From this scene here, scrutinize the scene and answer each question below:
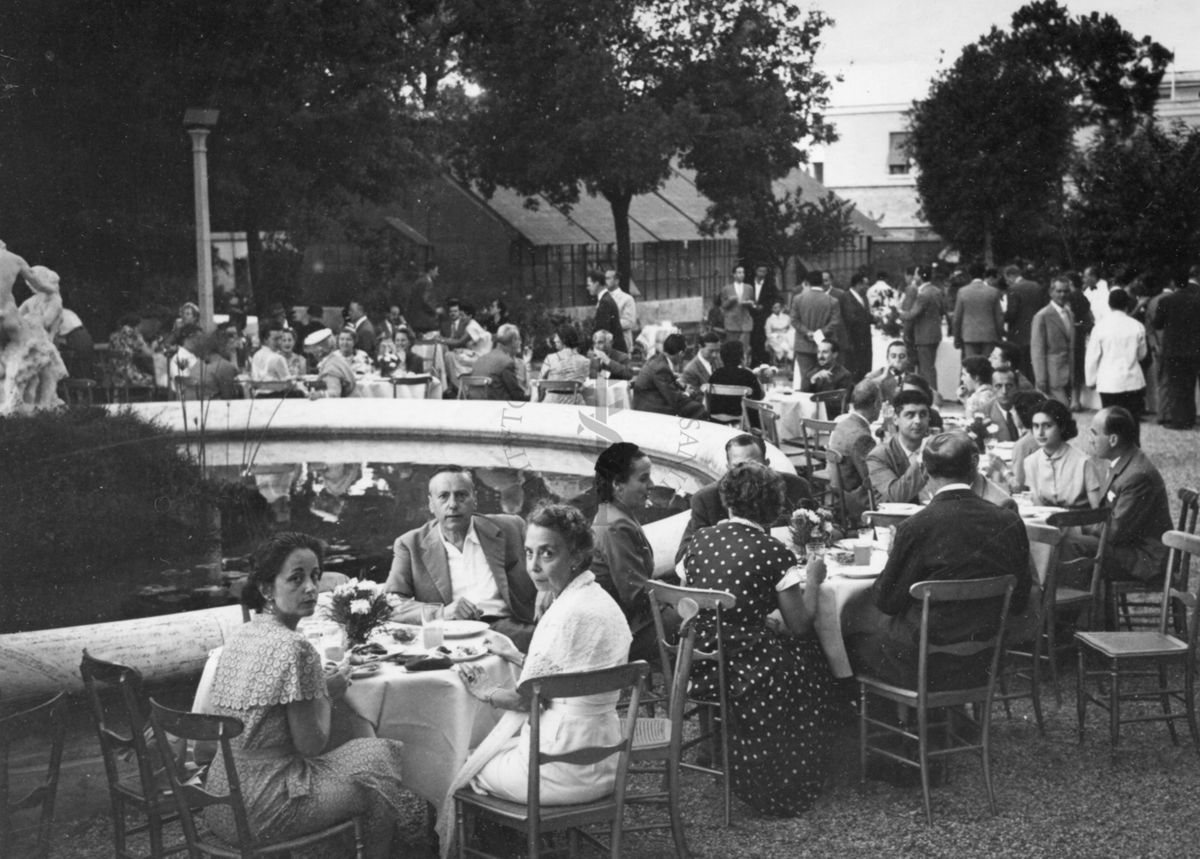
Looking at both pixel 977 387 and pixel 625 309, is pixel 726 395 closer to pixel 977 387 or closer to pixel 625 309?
pixel 977 387

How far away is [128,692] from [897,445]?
5.10 meters

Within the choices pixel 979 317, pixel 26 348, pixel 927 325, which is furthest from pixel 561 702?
pixel 927 325

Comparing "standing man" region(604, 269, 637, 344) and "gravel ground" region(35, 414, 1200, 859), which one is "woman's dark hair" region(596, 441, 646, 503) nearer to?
"gravel ground" region(35, 414, 1200, 859)

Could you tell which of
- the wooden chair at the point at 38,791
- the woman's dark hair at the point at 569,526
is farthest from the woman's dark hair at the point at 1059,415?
the wooden chair at the point at 38,791

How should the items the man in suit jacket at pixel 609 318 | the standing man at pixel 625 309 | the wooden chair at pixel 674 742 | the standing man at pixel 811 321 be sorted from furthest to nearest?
the standing man at pixel 625 309, the man in suit jacket at pixel 609 318, the standing man at pixel 811 321, the wooden chair at pixel 674 742

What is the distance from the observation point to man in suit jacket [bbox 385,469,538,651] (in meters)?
6.12

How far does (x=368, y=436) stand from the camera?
14375mm

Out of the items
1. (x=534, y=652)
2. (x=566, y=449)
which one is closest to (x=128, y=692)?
(x=534, y=652)

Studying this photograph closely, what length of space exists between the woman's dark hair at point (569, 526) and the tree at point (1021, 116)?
12.3 m

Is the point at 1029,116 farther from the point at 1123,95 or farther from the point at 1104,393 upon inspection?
the point at 1104,393

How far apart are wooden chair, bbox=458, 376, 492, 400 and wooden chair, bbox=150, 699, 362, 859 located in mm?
10043

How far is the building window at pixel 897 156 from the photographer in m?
29.5

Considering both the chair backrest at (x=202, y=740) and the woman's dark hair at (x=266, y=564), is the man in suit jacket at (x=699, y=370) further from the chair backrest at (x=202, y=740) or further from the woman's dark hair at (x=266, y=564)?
the chair backrest at (x=202, y=740)

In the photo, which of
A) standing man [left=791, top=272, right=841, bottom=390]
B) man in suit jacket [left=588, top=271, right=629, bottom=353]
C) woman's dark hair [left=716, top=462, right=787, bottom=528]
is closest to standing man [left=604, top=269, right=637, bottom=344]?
man in suit jacket [left=588, top=271, right=629, bottom=353]
